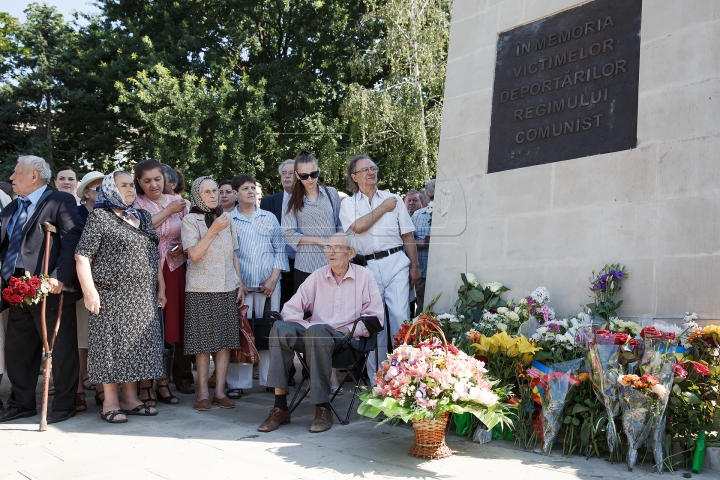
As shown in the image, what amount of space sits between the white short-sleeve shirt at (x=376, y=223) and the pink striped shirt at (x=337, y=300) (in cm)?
61

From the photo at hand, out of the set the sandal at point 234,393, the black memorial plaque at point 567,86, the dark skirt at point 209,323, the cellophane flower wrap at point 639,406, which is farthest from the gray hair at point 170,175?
the cellophane flower wrap at point 639,406

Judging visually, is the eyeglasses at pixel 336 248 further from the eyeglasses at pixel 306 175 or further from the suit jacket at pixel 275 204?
the suit jacket at pixel 275 204

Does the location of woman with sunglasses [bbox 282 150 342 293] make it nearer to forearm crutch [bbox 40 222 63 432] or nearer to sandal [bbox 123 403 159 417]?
sandal [bbox 123 403 159 417]

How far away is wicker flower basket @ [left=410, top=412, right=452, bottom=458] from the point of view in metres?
3.82

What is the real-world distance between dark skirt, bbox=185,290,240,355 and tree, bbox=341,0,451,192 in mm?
13942

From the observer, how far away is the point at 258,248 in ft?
20.0

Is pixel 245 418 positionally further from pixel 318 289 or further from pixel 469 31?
pixel 469 31

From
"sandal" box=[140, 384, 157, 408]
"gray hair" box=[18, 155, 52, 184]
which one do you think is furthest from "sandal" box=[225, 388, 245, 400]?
"gray hair" box=[18, 155, 52, 184]

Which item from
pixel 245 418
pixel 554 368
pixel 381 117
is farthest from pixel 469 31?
pixel 381 117

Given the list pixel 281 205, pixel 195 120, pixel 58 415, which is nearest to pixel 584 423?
pixel 58 415

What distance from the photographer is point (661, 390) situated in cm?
351

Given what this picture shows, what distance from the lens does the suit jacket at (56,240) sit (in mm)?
5094

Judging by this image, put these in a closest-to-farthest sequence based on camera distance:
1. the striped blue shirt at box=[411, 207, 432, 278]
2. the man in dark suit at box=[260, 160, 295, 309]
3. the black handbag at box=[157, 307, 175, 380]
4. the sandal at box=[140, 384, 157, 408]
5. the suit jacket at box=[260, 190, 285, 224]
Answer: the sandal at box=[140, 384, 157, 408] → the black handbag at box=[157, 307, 175, 380] → the striped blue shirt at box=[411, 207, 432, 278] → the man in dark suit at box=[260, 160, 295, 309] → the suit jacket at box=[260, 190, 285, 224]

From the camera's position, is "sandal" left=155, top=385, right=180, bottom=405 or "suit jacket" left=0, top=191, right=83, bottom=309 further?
"sandal" left=155, top=385, right=180, bottom=405
